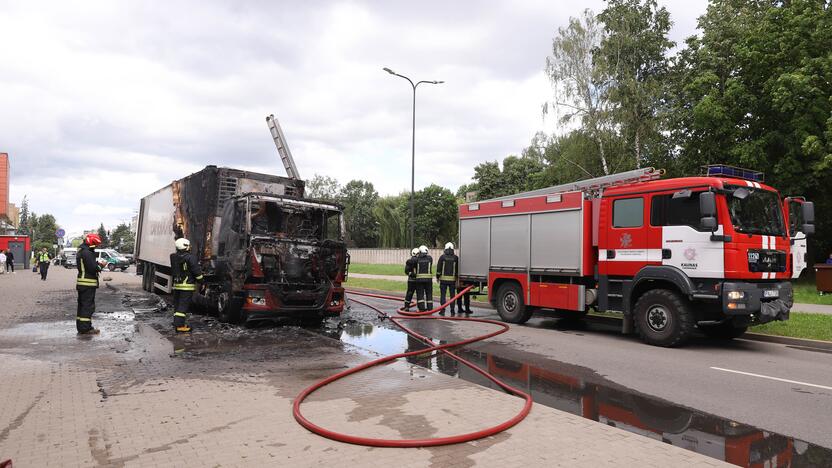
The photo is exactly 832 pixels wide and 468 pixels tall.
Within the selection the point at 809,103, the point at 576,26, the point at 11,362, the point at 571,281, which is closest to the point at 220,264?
the point at 11,362

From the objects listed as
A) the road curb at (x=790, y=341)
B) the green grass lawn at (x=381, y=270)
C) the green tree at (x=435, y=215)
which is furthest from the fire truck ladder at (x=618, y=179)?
the green tree at (x=435, y=215)

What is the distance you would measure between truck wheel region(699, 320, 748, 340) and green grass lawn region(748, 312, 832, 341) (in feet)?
2.14

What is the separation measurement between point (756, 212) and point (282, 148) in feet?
44.3

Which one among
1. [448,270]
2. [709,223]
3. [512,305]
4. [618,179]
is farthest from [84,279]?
[709,223]

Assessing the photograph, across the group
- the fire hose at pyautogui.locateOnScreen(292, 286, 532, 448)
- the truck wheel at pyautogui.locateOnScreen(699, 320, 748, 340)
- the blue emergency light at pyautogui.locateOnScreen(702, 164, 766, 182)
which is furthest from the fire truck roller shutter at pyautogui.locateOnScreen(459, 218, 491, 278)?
the blue emergency light at pyautogui.locateOnScreen(702, 164, 766, 182)

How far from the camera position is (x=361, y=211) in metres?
67.0

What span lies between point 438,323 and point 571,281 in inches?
121

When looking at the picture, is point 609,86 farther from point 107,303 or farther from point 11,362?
point 11,362

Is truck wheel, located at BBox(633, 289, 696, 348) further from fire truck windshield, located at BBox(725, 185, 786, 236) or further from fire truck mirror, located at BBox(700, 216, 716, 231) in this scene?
fire truck windshield, located at BBox(725, 185, 786, 236)

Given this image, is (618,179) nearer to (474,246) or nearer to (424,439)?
(474,246)

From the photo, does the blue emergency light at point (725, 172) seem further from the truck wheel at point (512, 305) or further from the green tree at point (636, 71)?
the green tree at point (636, 71)

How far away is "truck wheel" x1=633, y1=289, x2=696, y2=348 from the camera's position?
28.1ft

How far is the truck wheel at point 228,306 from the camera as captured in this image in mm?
9852

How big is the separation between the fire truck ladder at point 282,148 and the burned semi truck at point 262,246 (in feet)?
13.6
